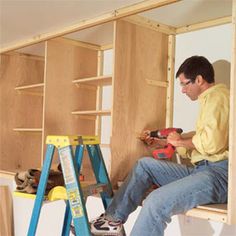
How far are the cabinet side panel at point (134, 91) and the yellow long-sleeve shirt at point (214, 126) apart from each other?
2.27 feet

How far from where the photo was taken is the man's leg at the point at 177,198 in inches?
76.0

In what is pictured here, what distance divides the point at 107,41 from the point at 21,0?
1128 millimetres

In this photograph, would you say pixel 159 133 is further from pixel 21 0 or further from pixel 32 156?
pixel 32 156

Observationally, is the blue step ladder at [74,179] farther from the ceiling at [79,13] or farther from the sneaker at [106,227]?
the ceiling at [79,13]

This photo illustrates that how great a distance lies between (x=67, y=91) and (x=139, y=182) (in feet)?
4.56

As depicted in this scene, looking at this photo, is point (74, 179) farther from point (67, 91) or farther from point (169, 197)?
point (67, 91)

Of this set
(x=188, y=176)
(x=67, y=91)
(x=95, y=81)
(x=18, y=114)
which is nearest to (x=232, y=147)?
(x=188, y=176)

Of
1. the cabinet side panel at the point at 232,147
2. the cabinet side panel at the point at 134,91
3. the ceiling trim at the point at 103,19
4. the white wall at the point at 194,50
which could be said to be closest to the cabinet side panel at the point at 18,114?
the ceiling trim at the point at 103,19

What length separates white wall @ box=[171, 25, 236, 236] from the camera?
8.54 ft

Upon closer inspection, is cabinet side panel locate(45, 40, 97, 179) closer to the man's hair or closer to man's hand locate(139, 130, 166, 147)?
man's hand locate(139, 130, 166, 147)

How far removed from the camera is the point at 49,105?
3258mm

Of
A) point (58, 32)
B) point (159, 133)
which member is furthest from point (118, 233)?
point (58, 32)

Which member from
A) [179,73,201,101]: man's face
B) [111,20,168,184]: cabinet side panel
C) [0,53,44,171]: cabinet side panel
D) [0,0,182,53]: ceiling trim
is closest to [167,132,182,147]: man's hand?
[179,73,201,101]: man's face

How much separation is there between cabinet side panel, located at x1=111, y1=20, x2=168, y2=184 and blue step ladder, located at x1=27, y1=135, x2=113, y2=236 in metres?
0.24
